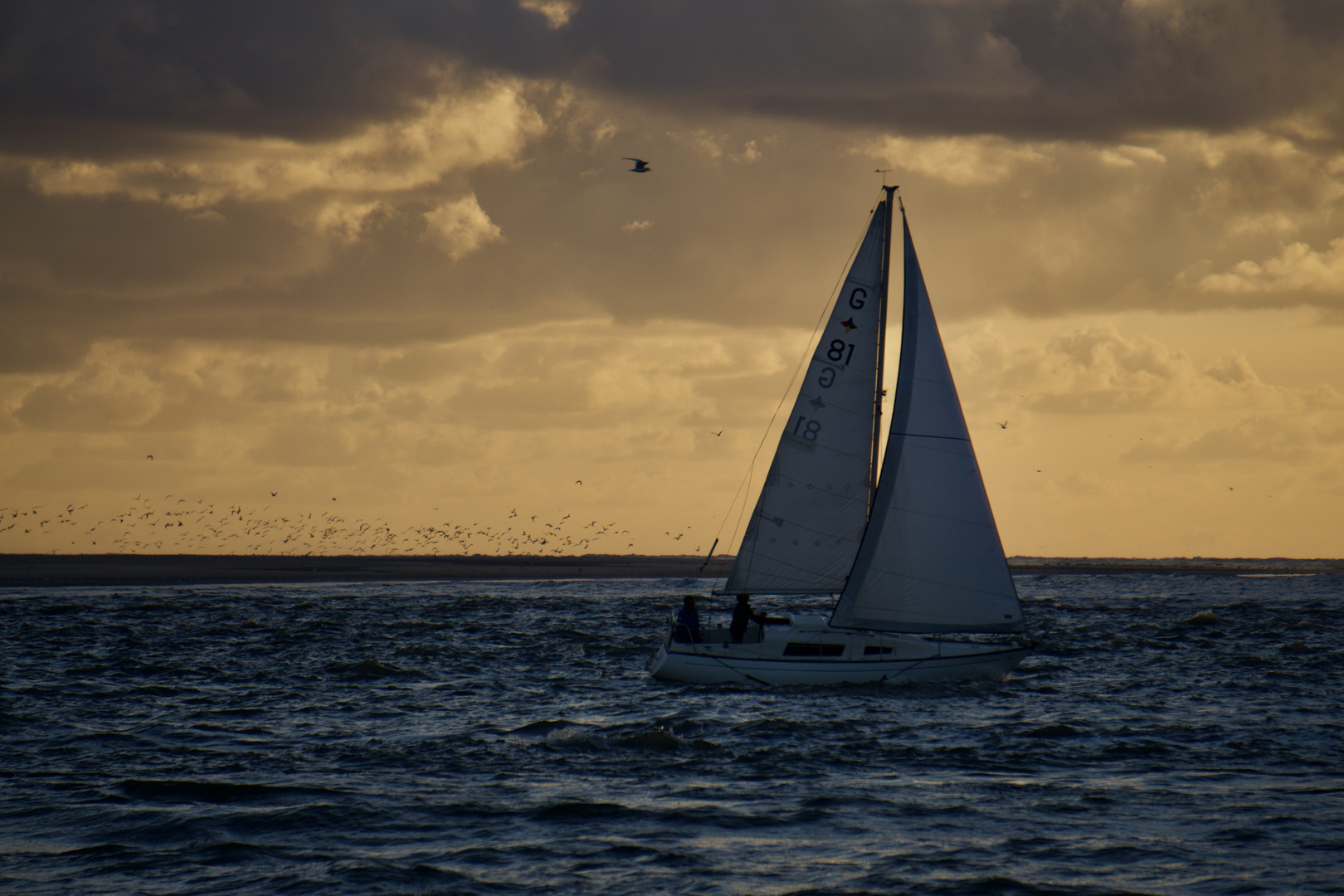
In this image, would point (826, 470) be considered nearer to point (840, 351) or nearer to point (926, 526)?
point (926, 526)

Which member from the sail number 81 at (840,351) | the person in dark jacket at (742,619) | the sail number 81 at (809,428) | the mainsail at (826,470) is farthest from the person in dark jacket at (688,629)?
the sail number 81 at (840,351)

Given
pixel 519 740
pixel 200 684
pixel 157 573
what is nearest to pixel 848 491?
pixel 519 740

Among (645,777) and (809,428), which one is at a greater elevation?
(809,428)

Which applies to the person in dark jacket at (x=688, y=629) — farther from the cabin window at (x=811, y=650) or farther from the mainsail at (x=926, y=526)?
the mainsail at (x=926, y=526)

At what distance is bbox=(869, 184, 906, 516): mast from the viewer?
3319 centimetres

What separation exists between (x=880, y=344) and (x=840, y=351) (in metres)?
1.18

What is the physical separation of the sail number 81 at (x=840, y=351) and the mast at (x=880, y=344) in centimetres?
83

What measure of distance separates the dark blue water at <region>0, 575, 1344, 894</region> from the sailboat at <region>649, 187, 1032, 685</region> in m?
1.20

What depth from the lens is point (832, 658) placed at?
3278 cm

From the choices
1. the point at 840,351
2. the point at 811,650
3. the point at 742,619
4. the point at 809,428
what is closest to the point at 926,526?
the point at 809,428

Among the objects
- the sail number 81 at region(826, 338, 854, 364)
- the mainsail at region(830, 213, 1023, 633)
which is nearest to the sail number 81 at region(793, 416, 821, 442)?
the sail number 81 at region(826, 338, 854, 364)

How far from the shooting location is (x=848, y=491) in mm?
33844

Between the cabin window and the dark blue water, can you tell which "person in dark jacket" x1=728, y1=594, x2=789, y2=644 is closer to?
the cabin window

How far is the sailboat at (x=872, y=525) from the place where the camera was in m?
33.2
